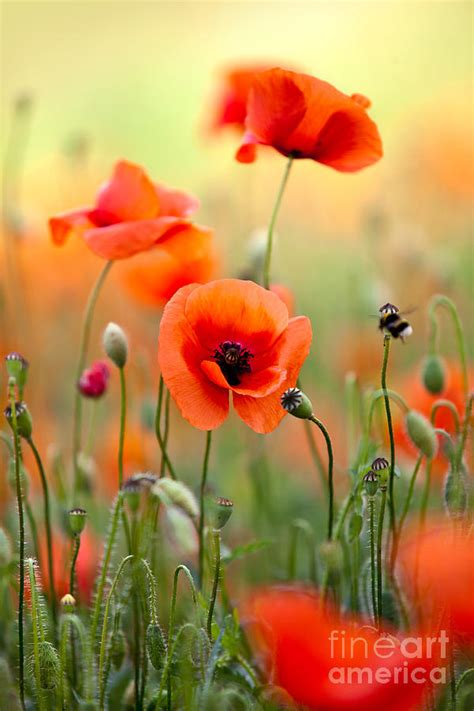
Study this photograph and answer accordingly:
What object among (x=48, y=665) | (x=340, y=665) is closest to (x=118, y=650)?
(x=48, y=665)

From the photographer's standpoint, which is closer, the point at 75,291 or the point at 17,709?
the point at 17,709

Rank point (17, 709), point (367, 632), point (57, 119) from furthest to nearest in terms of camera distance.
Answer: point (57, 119)
point (17, 709)
point (367, 632)

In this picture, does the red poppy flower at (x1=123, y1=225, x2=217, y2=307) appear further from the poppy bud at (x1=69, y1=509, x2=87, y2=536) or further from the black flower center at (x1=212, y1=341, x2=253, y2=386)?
the poppy bud at (x1=69, y1=509, x2=87, y2=536)

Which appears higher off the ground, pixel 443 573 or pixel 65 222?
pixel 65 222

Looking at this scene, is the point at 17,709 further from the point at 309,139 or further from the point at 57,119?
the point at 57,119

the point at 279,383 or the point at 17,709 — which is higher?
the point at 279,383

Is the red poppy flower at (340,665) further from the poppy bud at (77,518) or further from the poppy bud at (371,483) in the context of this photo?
the poppy bud at (77,518)

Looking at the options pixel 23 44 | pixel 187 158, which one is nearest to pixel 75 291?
pixel 187 158

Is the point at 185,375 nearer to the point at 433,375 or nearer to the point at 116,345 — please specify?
the point at 116,345
